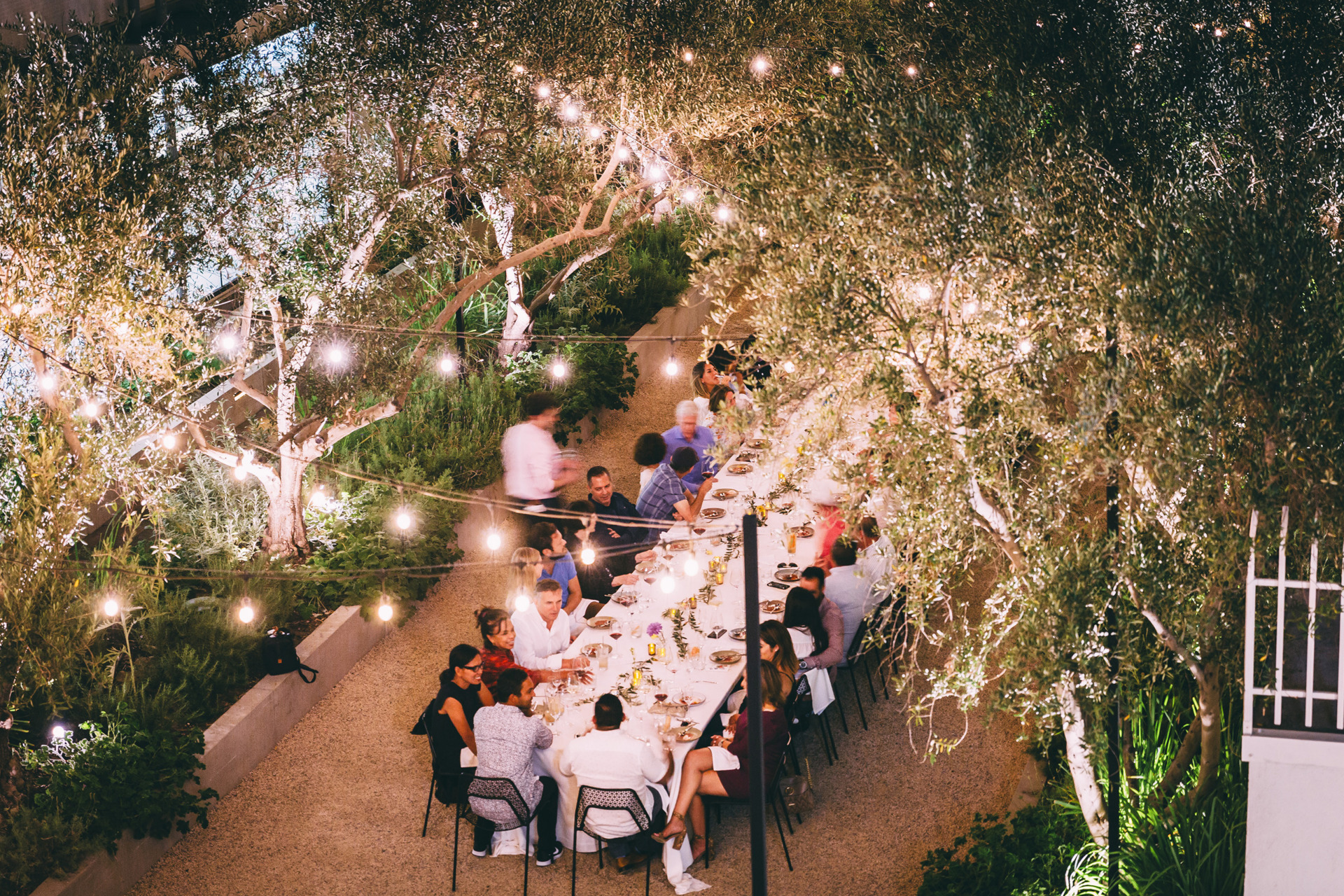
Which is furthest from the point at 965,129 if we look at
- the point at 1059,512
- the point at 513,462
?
the point at 513,462

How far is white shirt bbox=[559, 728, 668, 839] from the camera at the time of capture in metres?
6.61

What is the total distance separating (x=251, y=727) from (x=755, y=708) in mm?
3916

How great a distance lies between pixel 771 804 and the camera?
289 inches

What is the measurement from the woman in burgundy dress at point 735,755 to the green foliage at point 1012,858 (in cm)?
113

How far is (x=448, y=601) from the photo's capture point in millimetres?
9906

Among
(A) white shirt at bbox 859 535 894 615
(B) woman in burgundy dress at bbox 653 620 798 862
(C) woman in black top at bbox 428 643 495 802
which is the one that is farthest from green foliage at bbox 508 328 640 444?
(B) woman in burgundy dress at bbox 653 620 798 862

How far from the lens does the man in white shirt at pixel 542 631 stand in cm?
769

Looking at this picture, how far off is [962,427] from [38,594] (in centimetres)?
527

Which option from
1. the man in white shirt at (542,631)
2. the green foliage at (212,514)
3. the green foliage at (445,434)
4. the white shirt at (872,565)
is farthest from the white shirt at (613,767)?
the green foliage at (445,434)

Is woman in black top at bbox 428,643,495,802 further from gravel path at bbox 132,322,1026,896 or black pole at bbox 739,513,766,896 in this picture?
black pole at bbox 739,513,766,896

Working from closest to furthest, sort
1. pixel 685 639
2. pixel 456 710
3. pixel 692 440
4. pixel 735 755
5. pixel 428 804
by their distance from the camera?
pixel 735 755 < pixel 456 710 < pixel 428 804 < pixel 685 639 < pixel 692 440

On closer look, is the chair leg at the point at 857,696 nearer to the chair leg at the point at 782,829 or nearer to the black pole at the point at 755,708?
the chair leg at the point at 782,829

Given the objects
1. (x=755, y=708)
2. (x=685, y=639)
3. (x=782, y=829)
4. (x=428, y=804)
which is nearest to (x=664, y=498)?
(x=685, y=639)

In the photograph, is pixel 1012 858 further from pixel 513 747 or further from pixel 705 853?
pixel 513 747
